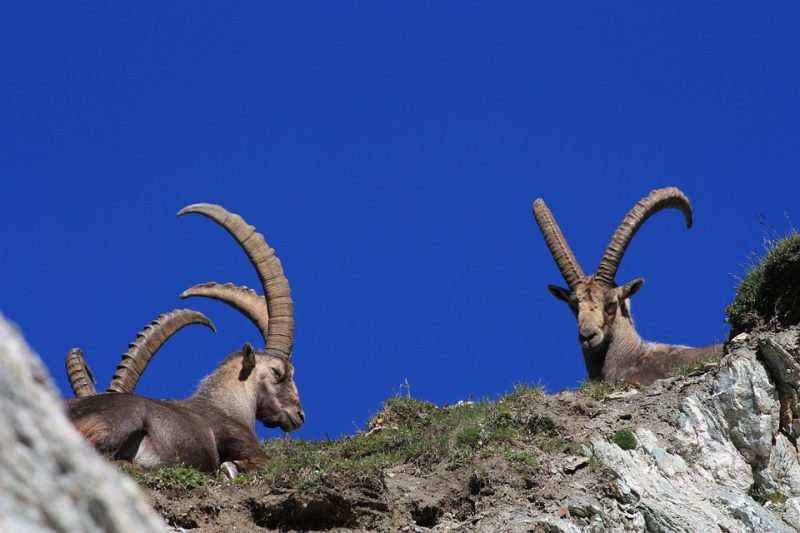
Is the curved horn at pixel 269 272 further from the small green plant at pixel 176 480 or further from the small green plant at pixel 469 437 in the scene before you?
the small green plant at pixel 176 480

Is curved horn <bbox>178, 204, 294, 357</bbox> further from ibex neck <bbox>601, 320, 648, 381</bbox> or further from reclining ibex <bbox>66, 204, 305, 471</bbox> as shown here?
ibex neck <bbox>601, 320, 648, 381</bbox>

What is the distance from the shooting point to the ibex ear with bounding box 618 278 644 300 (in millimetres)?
19031

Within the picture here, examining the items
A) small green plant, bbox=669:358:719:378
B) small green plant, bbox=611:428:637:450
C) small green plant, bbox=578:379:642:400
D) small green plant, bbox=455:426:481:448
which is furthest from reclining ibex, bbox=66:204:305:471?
small green plant, bbox=669:358:719:378

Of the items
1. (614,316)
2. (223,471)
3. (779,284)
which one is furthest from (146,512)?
(614,316)

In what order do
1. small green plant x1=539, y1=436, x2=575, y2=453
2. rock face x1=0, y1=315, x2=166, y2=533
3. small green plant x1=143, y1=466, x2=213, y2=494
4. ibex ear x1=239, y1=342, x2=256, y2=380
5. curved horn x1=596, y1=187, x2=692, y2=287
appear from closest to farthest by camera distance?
rock face x1=0, y1=315, x2=166, y2=533 → small green plant x1=143, y1=466, x2=213, y2=494 → small green plant x1=539, y1=436, x2=575, y2=453 → ibex ear x1=239, y1=342, x2=256, y2=380 → curved horn x1=596, y1=187, x2=692, y2=287

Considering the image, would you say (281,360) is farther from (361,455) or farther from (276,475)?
(276,475)

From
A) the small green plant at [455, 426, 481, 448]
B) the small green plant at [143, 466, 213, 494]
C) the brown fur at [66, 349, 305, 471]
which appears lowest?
the small green plant at [143, 466, 213, 494]

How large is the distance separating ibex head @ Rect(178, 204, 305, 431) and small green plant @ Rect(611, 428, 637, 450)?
5.85 metres

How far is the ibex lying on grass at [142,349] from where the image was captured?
617 inches

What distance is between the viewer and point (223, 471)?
484 inches

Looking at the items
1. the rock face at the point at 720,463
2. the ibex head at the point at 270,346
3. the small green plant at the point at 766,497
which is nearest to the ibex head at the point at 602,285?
the ibex head at the point at 270,346

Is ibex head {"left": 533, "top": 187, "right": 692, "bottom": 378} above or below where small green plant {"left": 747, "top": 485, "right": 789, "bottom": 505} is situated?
above

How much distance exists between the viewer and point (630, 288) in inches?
752

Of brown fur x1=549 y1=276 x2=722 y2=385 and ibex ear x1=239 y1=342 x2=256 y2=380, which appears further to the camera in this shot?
brown fur x1=549 y1=276 x2=722 y2=385
